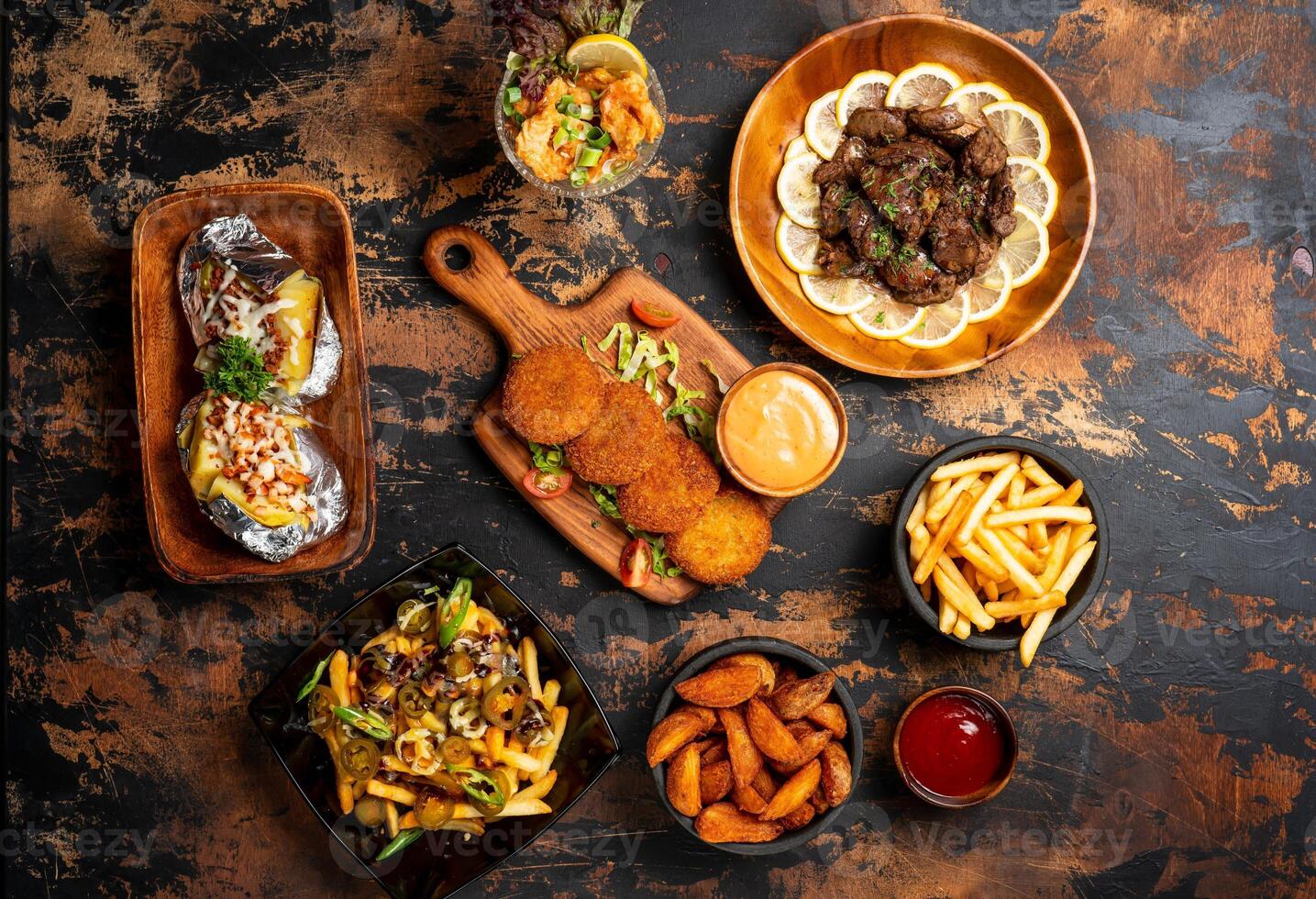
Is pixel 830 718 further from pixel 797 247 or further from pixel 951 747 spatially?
pixel 797 247

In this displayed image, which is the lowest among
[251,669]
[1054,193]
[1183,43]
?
[251,669]

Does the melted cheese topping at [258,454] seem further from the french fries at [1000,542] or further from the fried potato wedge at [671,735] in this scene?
the french fries at [1000,542]

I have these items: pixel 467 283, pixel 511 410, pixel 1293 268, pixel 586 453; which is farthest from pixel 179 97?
pixel 1293 268

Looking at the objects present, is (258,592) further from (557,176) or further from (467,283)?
(557,176)

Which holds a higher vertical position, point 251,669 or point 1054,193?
point 1054,193

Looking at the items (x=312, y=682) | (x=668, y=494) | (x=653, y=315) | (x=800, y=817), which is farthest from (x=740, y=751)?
(x=653, y=315)

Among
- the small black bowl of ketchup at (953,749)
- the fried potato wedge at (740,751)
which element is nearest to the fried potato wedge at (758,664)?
the fried potato wedge at (740,751)
